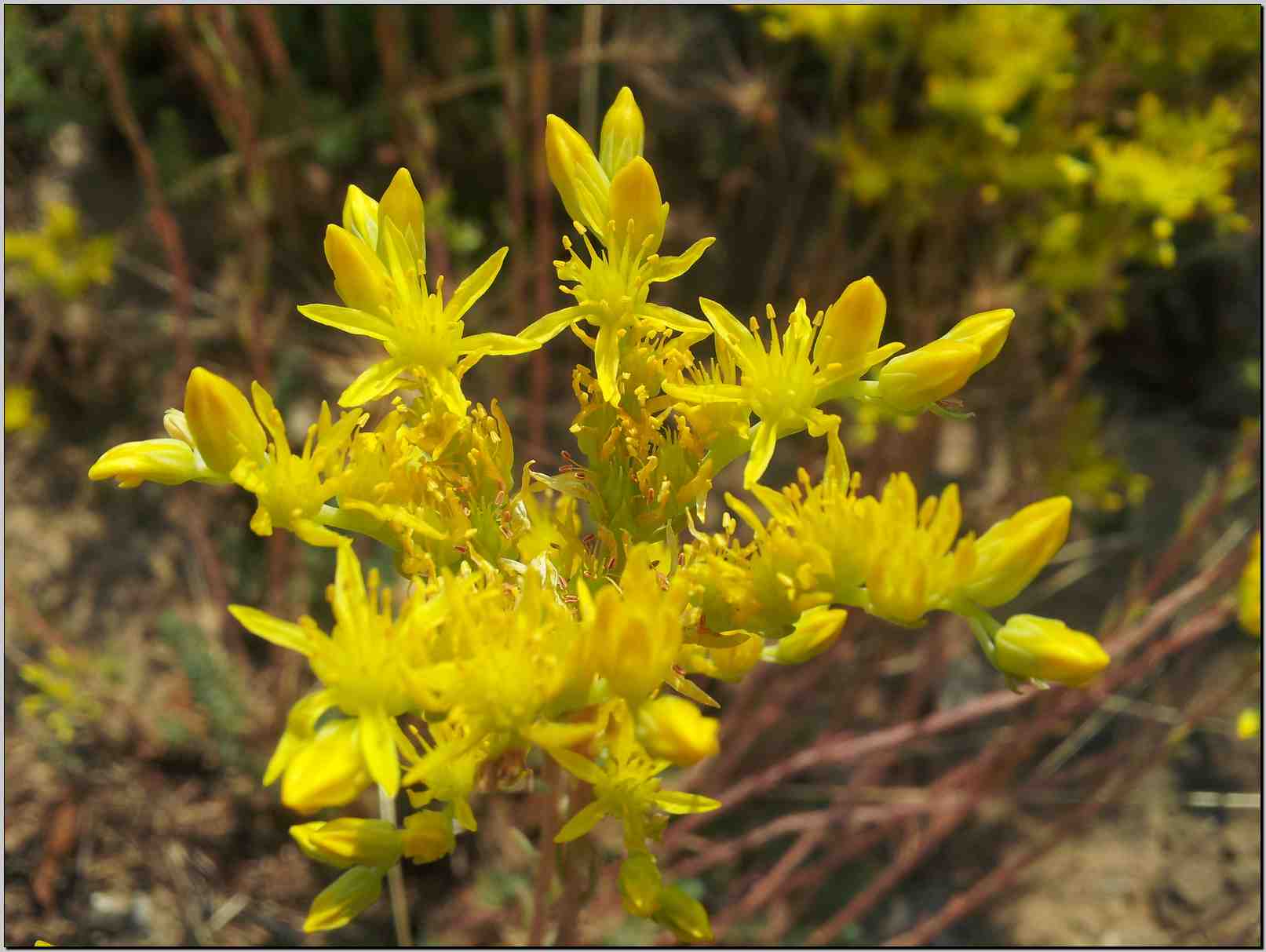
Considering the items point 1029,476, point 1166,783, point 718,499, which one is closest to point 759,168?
point 718,499

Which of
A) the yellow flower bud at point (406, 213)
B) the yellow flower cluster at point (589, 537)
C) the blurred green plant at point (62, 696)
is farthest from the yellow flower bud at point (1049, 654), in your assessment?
the blurred green plant at point (62, 696)

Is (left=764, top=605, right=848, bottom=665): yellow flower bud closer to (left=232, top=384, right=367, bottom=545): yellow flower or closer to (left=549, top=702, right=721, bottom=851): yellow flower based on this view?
(left=549, top=702, right=721, bottom=851): yellow flower

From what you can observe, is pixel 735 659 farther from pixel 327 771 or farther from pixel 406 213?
pixel 406 213

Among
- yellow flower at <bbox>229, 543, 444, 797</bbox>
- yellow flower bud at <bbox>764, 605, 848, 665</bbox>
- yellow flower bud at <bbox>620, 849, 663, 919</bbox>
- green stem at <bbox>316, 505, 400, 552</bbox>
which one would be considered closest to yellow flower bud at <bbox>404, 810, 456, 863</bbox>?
yellow flower at <bbox>229, 543, 444, 797</bbox>

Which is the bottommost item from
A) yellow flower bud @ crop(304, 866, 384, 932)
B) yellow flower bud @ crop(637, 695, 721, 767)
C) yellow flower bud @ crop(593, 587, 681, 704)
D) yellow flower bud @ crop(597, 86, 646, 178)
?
yellow flower bud @ crop(304, 866, 384, 932)

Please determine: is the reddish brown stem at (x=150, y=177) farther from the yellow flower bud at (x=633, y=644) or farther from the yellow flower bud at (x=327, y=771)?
the yellow flower bud at (x=633, y=644)

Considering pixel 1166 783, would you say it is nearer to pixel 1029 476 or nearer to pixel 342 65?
pixel 1029 476
